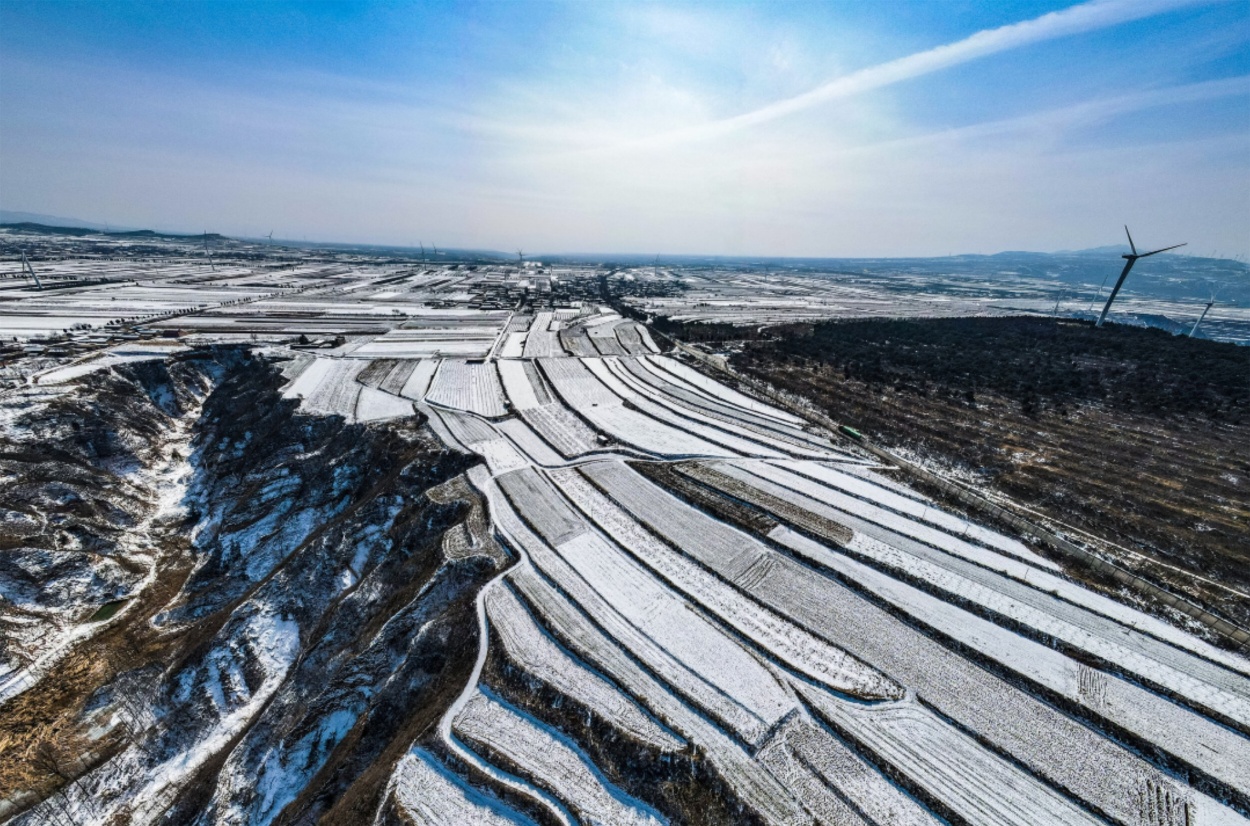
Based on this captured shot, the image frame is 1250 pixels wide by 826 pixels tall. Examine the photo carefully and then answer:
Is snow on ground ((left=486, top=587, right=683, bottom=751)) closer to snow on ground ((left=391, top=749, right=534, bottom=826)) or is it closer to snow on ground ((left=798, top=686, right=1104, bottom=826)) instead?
snow on ground ((left=391, top=749, right=534, bottom=826))

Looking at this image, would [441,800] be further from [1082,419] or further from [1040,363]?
[1040,363]

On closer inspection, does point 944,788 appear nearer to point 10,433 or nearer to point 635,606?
point 635,606

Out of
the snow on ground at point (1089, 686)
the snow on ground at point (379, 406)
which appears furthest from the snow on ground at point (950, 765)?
the snow on ground at point (379, 406)

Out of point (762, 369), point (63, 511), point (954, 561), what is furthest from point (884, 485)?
point (63, 511)

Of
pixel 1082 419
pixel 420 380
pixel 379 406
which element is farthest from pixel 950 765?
pixel 420 380

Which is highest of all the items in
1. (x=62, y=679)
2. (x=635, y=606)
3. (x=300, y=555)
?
(x=635, y=606)

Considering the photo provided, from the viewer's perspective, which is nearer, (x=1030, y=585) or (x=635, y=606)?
(x=635, y=606)
